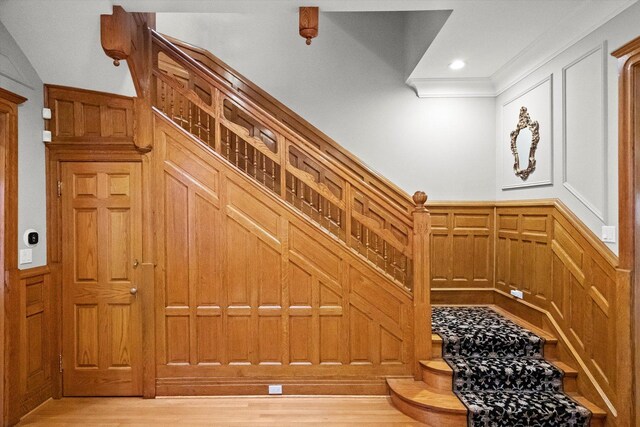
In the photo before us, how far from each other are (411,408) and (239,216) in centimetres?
219

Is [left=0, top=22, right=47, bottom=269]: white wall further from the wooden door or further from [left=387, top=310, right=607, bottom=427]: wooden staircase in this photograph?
[left=387, top=310, right=607, bottom=427]: wooden staircase

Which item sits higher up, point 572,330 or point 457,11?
point 457,11

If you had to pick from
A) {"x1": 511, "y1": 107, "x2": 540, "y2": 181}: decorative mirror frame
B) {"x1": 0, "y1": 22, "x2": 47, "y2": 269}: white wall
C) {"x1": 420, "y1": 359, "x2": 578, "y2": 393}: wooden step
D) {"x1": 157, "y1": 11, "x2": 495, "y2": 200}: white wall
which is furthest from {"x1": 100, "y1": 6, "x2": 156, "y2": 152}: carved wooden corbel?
{"x1": 511, "y1": 107, "x2": 540, "y2": 181}: decorative mirror frame

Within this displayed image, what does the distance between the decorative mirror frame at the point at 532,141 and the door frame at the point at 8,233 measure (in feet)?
15.4

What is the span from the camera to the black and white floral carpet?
2879 millimetres

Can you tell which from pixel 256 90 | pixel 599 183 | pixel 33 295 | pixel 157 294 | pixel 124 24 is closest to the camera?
pixel 124 24

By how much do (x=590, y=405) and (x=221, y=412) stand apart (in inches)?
116

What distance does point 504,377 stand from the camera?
3217 mm

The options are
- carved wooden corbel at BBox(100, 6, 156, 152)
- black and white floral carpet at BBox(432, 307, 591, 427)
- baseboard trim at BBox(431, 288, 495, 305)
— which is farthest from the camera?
baseboard trim at BBox(431, 288, 495, 305)

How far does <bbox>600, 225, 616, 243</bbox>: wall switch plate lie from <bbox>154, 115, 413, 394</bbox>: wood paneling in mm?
1605

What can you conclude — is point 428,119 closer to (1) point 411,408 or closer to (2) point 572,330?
(2) point 572,330

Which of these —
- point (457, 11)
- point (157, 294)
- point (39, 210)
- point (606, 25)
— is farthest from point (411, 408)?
point (39, 210)

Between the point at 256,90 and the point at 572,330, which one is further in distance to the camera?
the point at 256,90

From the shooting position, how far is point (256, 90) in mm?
4480
